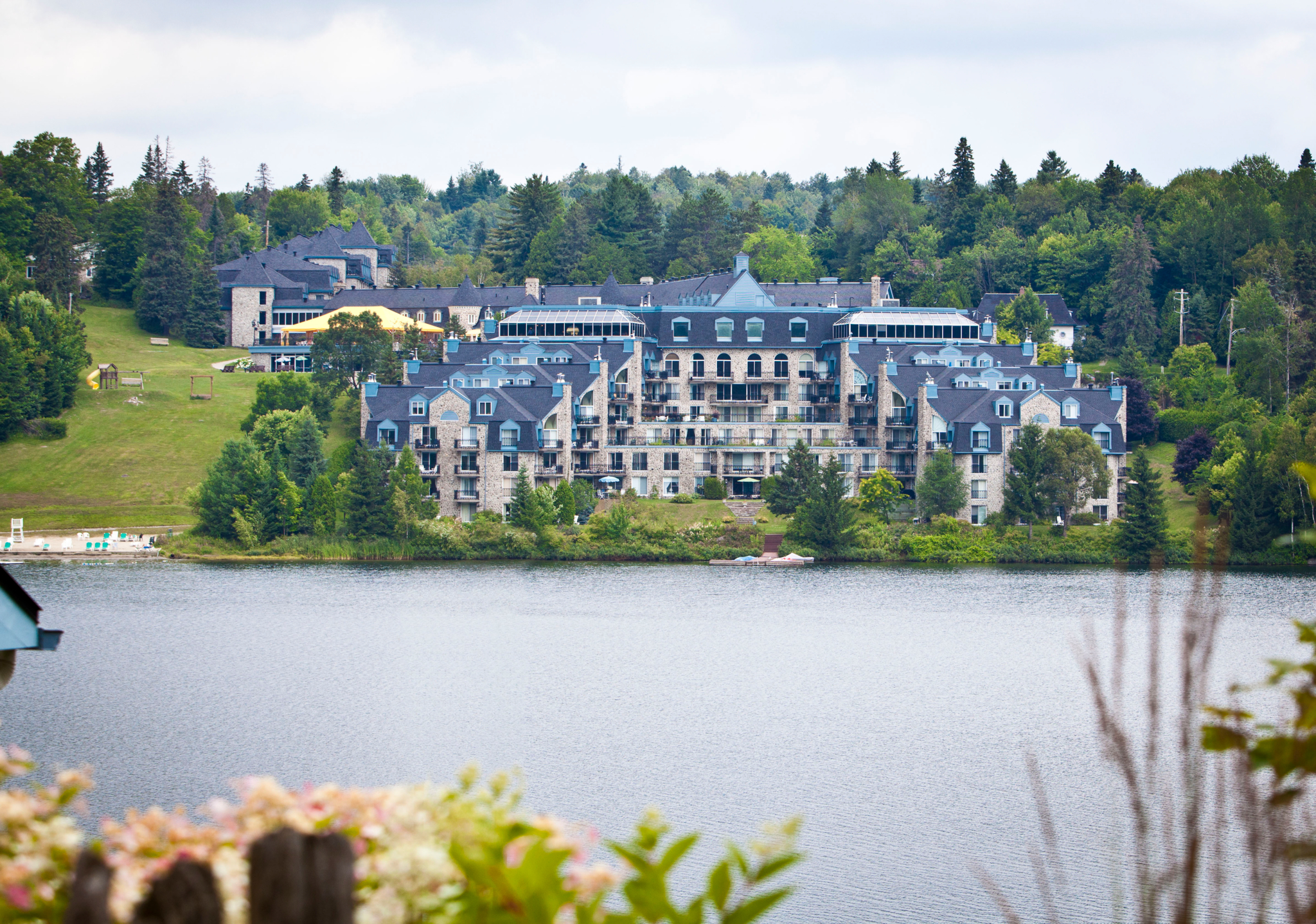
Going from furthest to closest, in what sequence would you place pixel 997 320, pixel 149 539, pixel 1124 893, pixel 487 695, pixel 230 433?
pixel 997 320 → pixel 230 433 → pixel 149 539 → pixel 487 695 → pixel 1124 893

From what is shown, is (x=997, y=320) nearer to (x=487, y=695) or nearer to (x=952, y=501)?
(x=952, y=501)

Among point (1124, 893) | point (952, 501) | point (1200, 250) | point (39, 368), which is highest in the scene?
point (1200, 250)

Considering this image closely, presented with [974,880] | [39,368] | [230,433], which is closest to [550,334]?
[230,433]

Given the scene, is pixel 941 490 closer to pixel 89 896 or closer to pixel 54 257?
pixel 89 896

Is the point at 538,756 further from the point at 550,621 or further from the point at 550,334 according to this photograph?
the point at 550,334

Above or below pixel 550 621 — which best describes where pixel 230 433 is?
above

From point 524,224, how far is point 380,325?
43.2 m

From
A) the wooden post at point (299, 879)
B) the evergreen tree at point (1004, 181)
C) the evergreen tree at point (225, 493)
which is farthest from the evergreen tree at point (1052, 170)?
the wooden post at point (299, 879)

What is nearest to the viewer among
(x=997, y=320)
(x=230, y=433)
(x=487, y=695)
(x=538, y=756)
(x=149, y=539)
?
(x=538, y=756)

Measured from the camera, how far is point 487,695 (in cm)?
4153

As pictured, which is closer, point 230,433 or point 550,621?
point 550,621

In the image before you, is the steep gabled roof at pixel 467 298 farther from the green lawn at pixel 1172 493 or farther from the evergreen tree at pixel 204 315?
the green lawn at pixel 1172 493

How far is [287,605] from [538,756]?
25.2 m

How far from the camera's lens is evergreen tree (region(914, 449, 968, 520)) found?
246ft
